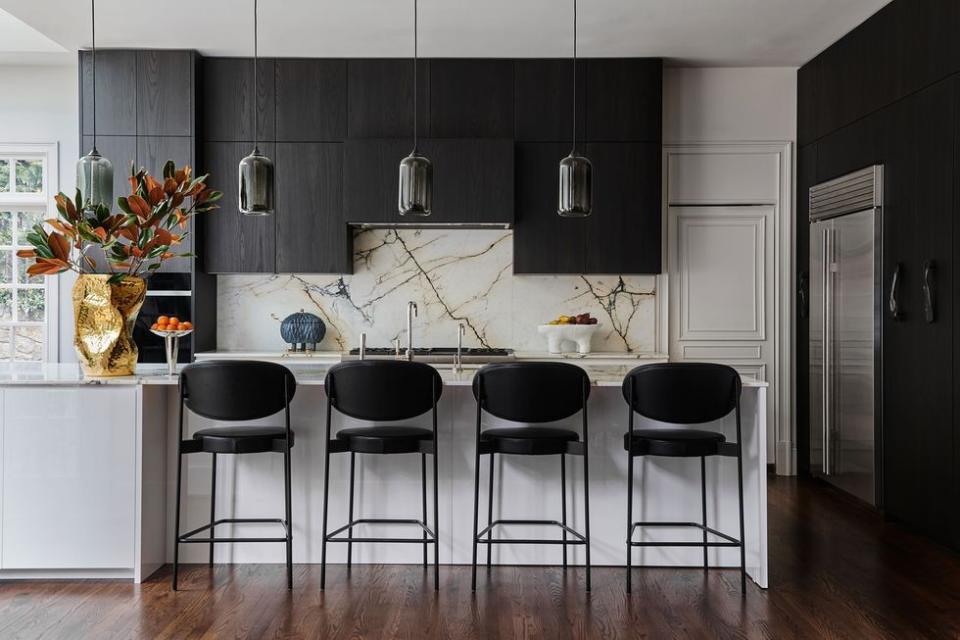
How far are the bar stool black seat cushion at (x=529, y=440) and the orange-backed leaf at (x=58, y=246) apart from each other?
1.88m

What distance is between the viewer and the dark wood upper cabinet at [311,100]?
542 centimetres

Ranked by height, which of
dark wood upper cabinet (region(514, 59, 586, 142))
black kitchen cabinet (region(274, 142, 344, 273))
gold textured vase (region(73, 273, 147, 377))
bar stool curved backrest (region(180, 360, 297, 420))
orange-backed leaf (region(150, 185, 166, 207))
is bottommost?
bar stool curved backrest (region(180, 360, 297, 420))

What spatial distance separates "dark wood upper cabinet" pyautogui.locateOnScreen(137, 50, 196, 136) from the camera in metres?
5.31

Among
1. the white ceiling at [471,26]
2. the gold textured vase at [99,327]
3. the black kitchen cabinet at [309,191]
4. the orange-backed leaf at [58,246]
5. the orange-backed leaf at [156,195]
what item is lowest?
the gold textured vase at [99,327]

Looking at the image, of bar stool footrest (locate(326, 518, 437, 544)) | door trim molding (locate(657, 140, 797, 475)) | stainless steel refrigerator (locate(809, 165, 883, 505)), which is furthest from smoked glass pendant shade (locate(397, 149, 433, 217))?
door trim molding (locate(657, 140, 797, 475))

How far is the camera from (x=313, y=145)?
5.42 metres

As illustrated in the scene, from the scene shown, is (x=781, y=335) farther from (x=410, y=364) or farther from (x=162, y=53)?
(x=162, y=53)

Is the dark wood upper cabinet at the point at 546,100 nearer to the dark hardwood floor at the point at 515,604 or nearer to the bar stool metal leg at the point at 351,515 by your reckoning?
the bar stool metal leg at the point at 351,515

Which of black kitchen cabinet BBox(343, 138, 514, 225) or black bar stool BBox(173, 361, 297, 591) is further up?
black kitchen cabinet BBox(343, 138, 514, 225)

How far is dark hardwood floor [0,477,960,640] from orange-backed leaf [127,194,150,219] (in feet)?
5.01

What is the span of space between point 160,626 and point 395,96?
3.69 m

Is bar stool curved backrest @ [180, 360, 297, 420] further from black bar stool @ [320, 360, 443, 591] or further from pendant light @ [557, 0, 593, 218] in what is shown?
pendant light @ [557, 0, 593, 218]

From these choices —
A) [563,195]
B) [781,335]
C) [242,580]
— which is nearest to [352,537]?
[242,580]

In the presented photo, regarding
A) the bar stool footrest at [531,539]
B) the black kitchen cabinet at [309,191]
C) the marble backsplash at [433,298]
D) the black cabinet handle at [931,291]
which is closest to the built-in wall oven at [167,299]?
the marble backsplash at [433,298]
